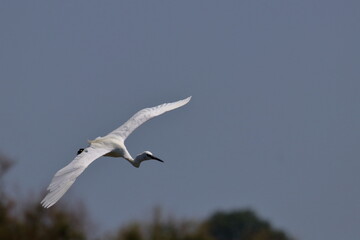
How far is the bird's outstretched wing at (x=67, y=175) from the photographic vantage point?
2130 cm

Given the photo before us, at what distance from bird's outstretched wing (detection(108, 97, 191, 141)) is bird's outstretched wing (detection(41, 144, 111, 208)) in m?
3.22

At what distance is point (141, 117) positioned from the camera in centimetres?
2789

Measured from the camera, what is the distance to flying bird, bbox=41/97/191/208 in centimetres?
2144

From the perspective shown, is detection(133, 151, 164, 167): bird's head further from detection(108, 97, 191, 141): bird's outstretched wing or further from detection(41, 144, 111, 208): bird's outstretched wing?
detection(41, 144, 111, 208): bird's outstretched wing

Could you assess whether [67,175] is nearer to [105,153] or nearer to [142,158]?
[105,153]

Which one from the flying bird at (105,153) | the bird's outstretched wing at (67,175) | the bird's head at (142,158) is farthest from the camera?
the bird's head at (142,158)


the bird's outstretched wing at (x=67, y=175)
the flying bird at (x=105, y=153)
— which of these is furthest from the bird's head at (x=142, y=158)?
the bird's outstretched wing at (x=67, y=175)

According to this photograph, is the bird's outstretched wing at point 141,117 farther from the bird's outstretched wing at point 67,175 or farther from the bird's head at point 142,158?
the bird's outstretched wing at point 67,175

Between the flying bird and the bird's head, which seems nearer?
the flying bird

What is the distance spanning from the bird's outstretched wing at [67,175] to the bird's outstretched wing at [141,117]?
10.6 ft

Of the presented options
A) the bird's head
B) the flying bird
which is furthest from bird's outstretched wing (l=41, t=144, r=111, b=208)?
the bird's head

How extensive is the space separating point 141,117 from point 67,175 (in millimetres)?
6184

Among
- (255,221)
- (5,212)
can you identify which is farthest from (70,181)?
(255,221)

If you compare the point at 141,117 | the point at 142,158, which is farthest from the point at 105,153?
the point at 141,117
